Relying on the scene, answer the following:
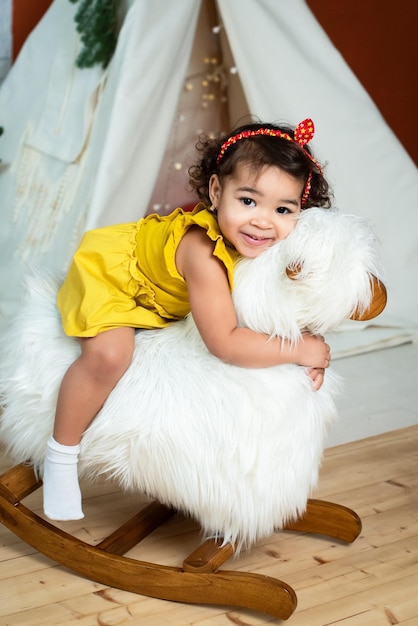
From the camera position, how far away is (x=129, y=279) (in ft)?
4.92

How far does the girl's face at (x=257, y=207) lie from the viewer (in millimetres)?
1380

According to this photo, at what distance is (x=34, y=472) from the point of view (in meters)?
1.56

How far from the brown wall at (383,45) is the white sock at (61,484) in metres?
2.54

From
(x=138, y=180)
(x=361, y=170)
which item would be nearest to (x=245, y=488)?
(x=138, y=180)

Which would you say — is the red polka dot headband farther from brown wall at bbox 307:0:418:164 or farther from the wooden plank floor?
brown wall at bbox 307:0:418:164

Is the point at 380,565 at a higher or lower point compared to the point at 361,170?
lower

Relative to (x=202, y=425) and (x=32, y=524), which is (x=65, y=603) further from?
(x=202, y=425)

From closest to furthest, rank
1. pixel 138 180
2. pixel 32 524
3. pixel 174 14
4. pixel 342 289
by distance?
1. pixel 342 289
2. pixel 32 524
3. pixel 174 14
4. pixel 138 180

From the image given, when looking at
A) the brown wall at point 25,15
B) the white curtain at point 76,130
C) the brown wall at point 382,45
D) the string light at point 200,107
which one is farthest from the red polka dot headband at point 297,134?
the brown wall at point 382,45

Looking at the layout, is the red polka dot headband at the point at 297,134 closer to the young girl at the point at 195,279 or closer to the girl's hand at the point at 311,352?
the young girl at the point at 195,279

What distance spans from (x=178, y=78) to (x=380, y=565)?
1.69 meters

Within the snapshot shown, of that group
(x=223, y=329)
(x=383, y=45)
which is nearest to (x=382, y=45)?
(x=383, y=45)

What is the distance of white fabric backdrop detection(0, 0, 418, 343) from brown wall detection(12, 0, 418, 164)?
732 millimetres

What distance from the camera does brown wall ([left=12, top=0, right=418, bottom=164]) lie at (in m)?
3.32
